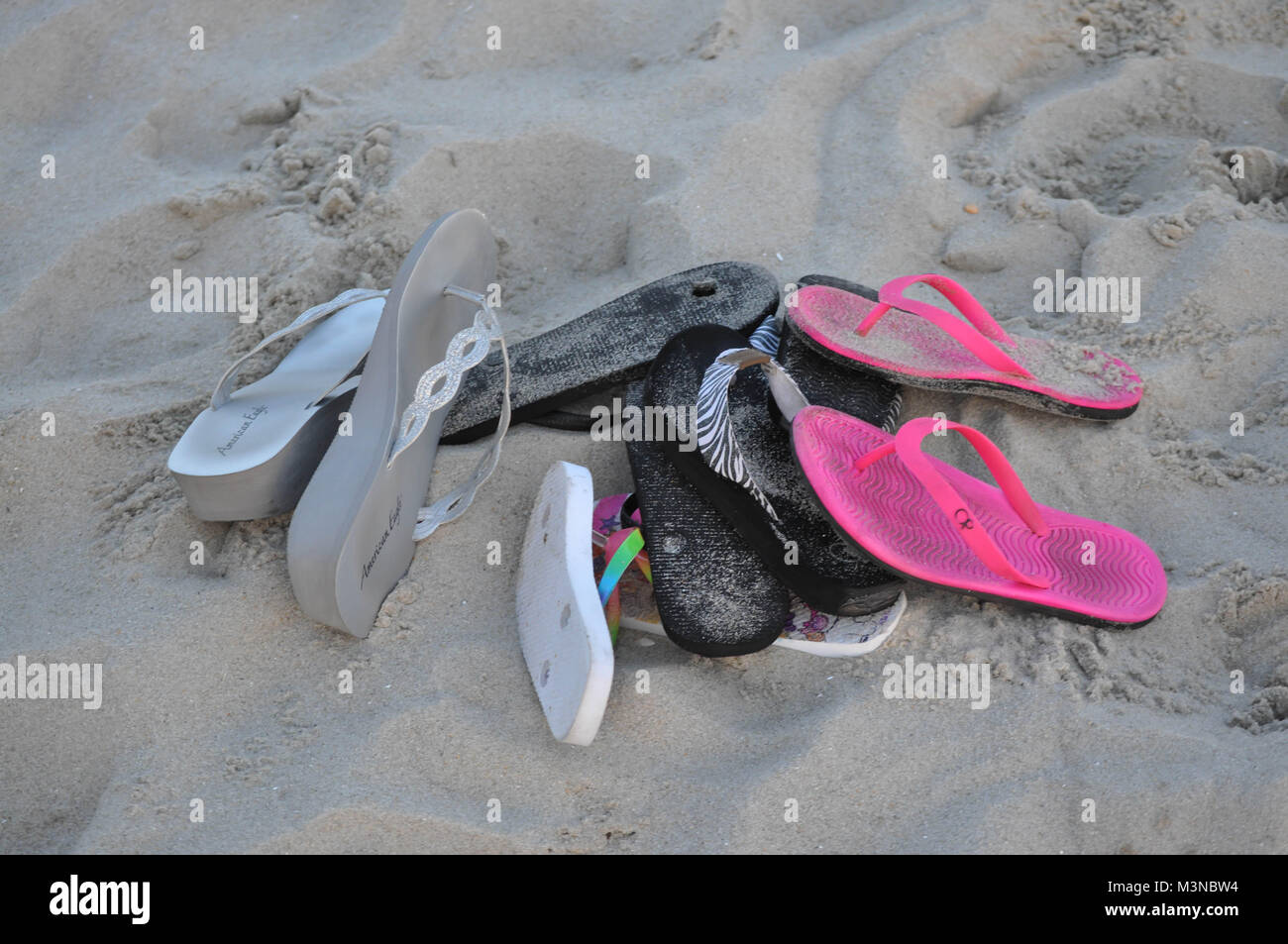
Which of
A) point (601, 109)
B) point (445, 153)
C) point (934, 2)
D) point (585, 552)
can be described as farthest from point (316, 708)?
point (934, 2)

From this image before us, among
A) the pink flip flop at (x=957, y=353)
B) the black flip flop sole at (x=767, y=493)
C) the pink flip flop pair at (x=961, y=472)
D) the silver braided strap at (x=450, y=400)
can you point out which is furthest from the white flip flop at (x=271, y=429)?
the pink flip flop at (x=957, y=353)

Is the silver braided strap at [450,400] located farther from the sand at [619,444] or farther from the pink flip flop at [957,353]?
the pink flip flop at [957,353]

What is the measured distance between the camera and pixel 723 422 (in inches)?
63.8

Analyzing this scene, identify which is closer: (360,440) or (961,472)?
(360,440)

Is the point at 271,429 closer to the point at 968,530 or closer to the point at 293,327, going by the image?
the point at 293,327

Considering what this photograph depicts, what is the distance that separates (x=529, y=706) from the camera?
4.77 ft

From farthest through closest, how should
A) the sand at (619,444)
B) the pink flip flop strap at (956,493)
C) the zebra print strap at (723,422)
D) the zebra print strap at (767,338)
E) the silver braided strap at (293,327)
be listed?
the zebra print strap at (767,338)
the silver braided strap at (293,327)
the zebra print strap at (723,422)
the pink flip flop strap at (956,493)
the sand at (619,444)

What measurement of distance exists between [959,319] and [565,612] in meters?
0.80

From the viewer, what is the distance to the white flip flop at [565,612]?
1358mm

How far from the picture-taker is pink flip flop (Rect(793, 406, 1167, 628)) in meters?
1.49

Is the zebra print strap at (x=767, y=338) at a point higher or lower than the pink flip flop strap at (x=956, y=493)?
lower

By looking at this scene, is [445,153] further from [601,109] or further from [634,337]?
[634,337]

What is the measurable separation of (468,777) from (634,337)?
83cm

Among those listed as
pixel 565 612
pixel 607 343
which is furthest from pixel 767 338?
pixel 565 612
